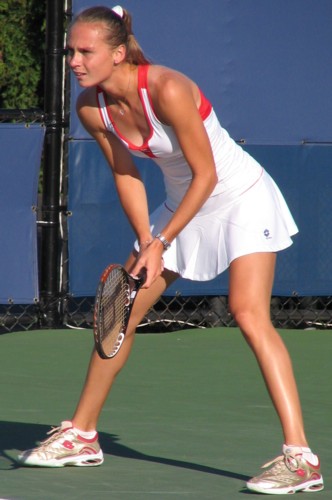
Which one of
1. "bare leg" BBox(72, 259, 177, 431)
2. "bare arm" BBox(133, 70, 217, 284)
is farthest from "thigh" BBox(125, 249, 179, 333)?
"bare arm" BBox(133, 70, 217, 284)

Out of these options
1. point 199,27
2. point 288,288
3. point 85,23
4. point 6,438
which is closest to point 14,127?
point 199,27

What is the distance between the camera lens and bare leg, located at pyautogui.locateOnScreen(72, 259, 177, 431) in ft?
14.1

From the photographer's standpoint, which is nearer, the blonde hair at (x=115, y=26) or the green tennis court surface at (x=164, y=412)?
the blonde hair at (x=115, y=26)

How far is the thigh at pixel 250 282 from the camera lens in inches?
160

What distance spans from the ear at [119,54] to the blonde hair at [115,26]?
0.04 feet

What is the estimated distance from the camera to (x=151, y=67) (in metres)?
4.04

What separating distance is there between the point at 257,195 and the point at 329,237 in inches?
148

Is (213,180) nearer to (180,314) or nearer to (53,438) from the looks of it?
(53,438)

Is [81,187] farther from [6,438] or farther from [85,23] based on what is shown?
[85,23]

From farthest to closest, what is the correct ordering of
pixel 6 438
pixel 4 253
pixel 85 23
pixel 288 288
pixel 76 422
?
pixel 288 288 < pixel 4 253 < pixel 6 438 < pixel 76 422 < pixel 85 23

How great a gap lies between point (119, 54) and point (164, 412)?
76.7 inches

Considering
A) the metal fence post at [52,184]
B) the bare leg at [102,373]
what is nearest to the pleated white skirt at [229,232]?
the bare leg at [102,373]

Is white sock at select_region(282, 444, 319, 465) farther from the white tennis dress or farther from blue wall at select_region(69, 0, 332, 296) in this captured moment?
blue wall at select_region(69, 0, 332, 296)

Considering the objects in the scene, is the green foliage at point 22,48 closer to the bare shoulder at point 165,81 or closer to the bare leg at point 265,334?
the bare shoulder at point 165,81
